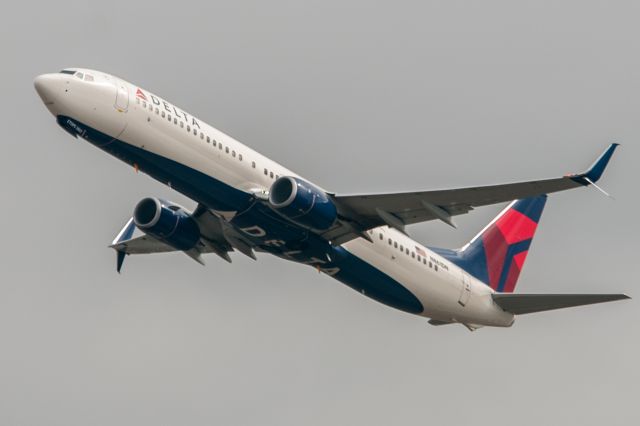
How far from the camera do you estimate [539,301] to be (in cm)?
6219

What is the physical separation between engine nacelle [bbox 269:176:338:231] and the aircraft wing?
1.72 metres

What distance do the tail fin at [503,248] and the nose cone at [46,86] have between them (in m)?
22.5

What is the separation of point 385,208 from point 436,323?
10859mm

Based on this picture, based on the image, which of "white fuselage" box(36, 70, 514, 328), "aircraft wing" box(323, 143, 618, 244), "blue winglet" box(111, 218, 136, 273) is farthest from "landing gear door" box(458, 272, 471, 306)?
"blue winglet" box(111, 218, 136, 273)

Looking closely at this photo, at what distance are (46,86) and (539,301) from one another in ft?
83.3

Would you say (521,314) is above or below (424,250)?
below

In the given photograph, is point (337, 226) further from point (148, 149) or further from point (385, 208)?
point (148, 149)

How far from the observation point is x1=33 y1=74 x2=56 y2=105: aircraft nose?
172ft

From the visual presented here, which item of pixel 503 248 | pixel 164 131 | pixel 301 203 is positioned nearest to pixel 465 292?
pixel 503 248

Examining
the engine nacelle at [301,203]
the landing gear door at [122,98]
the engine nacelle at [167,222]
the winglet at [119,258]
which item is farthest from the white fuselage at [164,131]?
the winglet at [119,258]

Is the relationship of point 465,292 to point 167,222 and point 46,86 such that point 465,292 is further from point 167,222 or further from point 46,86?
point 46,86

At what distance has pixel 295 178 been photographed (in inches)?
2130

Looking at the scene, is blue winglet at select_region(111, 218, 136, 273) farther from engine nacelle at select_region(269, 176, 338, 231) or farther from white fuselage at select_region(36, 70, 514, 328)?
engine nacelle at select_region(269, 176, 338, 231)

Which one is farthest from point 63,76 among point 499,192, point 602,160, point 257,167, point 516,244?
point 516,244
